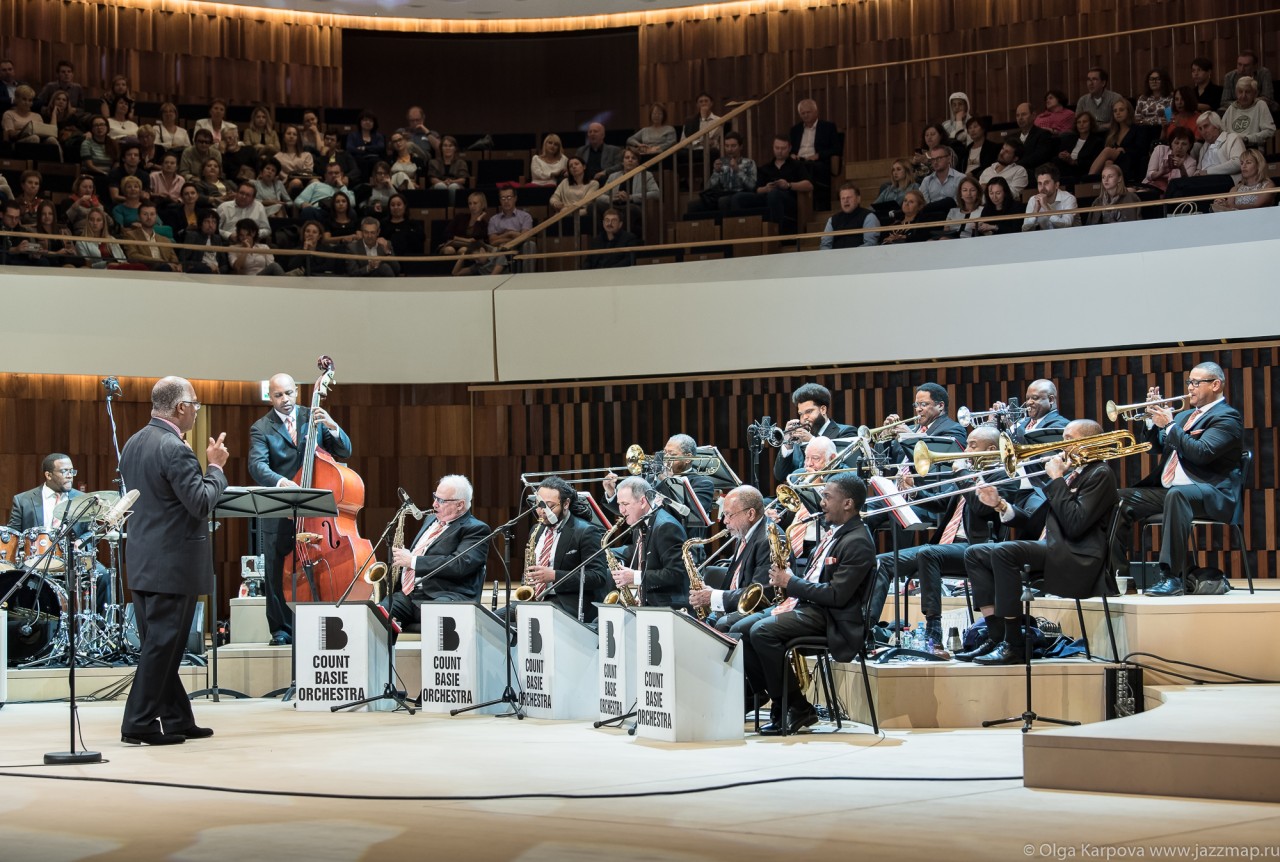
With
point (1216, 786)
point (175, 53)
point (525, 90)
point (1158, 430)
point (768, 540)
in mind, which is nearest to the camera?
point (1216, 786)

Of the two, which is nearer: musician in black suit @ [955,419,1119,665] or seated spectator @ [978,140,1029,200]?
musician in black suit @ [955,419,1119,665]

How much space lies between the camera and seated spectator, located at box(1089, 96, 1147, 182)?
406 inches

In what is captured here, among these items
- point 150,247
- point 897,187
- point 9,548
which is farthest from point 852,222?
→ point 9,548

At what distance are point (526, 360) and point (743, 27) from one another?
460 cm

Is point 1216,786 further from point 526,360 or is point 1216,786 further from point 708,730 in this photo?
point 526,360

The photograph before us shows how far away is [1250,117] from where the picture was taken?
32.9ft

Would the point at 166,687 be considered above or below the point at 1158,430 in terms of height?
below

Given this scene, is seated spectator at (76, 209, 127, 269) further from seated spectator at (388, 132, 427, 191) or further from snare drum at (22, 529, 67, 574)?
snare drum at (22, 529, 67, 574)

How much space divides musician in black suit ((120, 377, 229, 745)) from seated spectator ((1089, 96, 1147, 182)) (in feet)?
21.8

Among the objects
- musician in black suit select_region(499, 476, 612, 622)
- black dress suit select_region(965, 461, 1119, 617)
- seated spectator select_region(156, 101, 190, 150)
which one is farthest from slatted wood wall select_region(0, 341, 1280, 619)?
black dress suit select_region(965, 461, 1119, 617)

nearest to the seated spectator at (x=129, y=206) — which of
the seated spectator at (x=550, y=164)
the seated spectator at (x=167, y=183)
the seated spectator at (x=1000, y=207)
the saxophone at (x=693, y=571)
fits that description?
the seated spectator at (x=167, y=183)

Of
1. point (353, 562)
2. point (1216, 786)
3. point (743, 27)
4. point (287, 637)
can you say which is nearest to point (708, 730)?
point (1216, 786)

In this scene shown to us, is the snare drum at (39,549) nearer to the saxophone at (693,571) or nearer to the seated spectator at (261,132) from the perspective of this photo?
the saxophone at (693,571)

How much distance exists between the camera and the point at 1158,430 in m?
8.00
